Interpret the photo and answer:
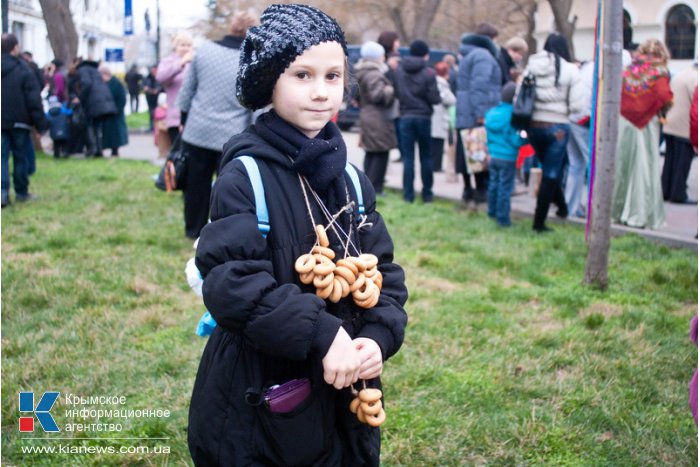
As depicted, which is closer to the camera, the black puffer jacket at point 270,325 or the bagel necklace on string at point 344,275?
the black puffer jacket at point 270,325

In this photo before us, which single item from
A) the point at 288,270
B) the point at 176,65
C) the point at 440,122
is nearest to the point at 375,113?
the point at 176,65

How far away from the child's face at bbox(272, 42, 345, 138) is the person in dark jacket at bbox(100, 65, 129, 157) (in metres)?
13.6

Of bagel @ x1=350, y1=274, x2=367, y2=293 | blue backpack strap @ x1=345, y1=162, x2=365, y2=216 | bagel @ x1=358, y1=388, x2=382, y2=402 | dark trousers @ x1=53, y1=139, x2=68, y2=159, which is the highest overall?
blue backpack strap @ x1=345, y1=162, x2=365, y2=216

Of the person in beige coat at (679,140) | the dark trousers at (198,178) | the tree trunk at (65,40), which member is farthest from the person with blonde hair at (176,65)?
the tree trunk at (65,40)

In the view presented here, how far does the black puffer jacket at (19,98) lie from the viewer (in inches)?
359

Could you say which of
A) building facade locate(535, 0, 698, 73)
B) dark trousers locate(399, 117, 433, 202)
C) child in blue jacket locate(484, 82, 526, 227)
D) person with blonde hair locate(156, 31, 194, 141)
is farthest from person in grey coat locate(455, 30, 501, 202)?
building facade locate(535, 0, 698, 73)

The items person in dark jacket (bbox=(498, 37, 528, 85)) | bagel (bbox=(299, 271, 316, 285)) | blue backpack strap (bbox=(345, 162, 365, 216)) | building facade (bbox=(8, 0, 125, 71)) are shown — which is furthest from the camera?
building facade (bbox=(8, 0, 125, 71))

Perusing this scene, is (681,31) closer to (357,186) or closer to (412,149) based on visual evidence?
(412,149)

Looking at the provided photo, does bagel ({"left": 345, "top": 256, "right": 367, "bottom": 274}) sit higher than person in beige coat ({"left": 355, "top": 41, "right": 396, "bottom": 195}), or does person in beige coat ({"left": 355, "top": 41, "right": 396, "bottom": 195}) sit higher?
bagel ({"left": 345, "top": 256, "right": 367, "bottom": 274})

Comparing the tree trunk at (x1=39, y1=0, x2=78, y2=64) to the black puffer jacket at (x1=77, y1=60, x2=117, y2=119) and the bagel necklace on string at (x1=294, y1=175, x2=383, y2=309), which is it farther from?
the bagel necklace on string at (x1=294, y1=175, x2=383, y2=309)

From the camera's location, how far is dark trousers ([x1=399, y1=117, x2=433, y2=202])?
9.83m

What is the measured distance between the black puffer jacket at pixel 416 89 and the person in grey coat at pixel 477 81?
41 centimetres

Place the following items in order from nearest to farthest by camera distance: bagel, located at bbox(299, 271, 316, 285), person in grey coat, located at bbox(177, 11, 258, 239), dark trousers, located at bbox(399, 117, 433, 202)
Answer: bagel, located at bbox(299, 271, 316, 285)
person in grey coat, located at bbox(177, 11, 258, 239)
dark trousers, located at bbox(399, 117, 433, 202)

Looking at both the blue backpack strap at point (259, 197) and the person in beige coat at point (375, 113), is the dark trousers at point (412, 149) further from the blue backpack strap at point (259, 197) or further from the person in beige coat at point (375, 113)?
the blue backpack strap at point (259, 197)
